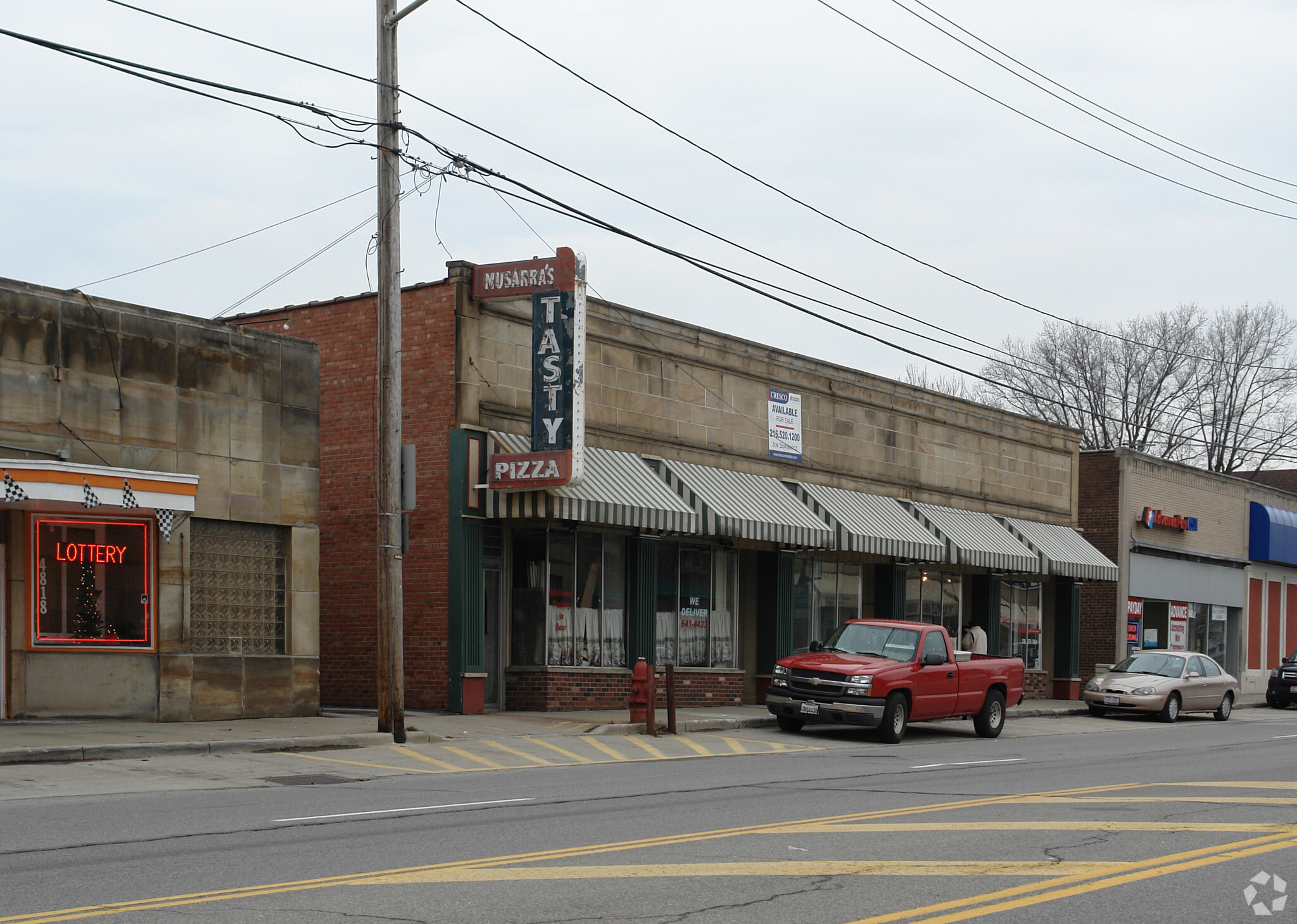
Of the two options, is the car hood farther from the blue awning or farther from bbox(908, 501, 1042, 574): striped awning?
the blue awning

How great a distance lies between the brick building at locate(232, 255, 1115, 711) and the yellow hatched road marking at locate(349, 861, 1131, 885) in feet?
37.1

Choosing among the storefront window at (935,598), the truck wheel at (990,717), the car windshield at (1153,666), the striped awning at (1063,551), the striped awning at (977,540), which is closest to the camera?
the truck wheel at (990,717)

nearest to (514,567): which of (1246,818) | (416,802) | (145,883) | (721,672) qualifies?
(721,672)

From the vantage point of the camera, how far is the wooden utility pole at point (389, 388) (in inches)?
669

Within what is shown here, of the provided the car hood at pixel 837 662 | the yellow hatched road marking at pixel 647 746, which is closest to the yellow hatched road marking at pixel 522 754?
the yellow hatched road marking at pixel 647 746

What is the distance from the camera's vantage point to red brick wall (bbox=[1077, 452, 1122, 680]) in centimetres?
3753

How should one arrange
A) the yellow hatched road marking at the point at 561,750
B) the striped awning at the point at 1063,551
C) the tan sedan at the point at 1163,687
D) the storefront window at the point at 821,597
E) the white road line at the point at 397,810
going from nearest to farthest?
the white road line at the point at 397,810 → the yellow hatched road marking at the point at 561,750 → the storefront window at the point at 821,597 → the tan sedan at the point at 1163,687 → the striped awning at the point at 1063,551

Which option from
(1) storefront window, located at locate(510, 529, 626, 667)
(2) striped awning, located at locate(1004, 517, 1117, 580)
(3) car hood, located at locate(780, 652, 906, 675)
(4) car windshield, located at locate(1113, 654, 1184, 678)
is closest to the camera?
(3) car hood, located at locate(780, 652, 906, 675)

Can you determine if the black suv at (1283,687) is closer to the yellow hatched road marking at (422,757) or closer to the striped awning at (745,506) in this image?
the striped awning at (745,506)

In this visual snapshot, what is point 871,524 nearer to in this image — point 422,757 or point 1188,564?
point 422,757

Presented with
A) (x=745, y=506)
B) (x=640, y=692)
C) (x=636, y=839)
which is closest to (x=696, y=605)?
(x=745, y=506)

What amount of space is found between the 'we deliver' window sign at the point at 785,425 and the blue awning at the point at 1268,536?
77.0 ft

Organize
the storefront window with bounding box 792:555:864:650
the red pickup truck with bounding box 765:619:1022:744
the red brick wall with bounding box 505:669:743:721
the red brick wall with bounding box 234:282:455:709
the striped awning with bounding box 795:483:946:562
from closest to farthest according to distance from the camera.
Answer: the red pickup truck with bounding box 765:619:1022:744, the red brick wall with bounding box 234:282:455:709, the red brick wall with bounding box 505:669:743:721, the striped awning with bounding box 795:483:946:562, the storefront window with bounding box 792:555:864:650

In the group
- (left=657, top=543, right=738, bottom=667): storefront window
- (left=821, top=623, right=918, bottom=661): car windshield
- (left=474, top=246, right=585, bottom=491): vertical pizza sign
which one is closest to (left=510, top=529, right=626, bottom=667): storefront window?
(left=657, top=543, right=738, bottom=667): storefront window
